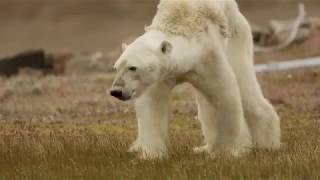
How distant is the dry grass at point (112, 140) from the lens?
936cm

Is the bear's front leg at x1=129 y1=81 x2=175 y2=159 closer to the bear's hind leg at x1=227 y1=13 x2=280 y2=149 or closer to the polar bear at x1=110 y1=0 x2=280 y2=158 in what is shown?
the polar bear at x1=110 y1=0 x2=280 y2=158

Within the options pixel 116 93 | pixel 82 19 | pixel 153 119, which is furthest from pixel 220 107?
pixel 82 19

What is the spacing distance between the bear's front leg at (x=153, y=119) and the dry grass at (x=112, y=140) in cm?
16

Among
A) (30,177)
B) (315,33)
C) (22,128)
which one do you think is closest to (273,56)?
(315,33)

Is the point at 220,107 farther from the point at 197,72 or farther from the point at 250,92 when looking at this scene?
the point at 250,92

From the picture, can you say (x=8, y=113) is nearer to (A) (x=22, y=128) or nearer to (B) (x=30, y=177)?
(A) (x=22, y=128)

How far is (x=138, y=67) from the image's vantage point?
955 cm

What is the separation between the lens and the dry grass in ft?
30.7

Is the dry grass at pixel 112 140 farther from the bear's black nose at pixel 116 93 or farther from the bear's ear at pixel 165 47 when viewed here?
the bear's ear at pixel 165 47

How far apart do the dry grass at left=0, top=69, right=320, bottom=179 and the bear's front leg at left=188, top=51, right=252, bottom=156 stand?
28 centimetres

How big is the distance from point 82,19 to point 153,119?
44094mm

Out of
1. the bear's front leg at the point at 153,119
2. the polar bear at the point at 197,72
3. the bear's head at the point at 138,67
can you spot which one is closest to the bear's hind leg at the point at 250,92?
the polar bear at the point at 197,72

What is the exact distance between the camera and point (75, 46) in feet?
137

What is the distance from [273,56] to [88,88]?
847 cm
